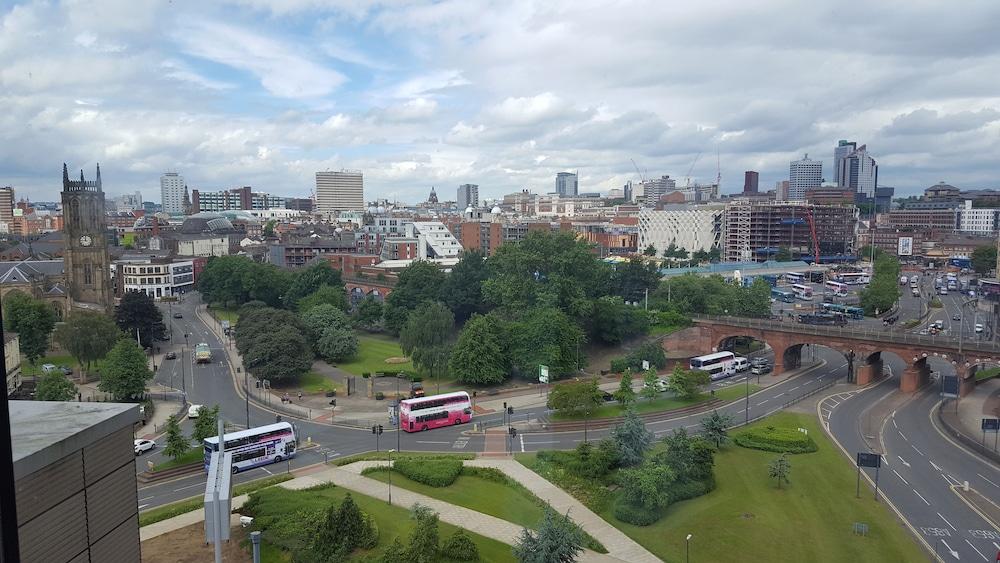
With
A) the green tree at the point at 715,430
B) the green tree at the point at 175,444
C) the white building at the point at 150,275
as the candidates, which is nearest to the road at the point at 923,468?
the green tree at the point at 715,430

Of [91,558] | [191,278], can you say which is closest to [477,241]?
[191,278]

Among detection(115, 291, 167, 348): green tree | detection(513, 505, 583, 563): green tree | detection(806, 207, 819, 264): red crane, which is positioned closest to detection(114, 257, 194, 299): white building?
detection(115, 291, 167, 348): green tree

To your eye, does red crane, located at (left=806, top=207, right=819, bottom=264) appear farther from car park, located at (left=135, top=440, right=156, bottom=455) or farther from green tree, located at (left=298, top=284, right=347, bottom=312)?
car park, located at (left=135, top=440, right=156, bottom=455)

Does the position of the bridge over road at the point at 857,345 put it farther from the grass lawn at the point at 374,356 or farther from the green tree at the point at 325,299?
the green tree at the point at 325,299

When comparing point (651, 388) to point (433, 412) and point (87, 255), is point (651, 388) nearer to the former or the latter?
point (433, 412)

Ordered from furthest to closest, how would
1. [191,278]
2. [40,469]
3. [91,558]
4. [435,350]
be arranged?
[191,278] → [435,350] → [91,558] → [40,469]

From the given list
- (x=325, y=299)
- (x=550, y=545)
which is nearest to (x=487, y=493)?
(x=550, y=545)

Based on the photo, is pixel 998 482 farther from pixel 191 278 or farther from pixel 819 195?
pixel 819 195
